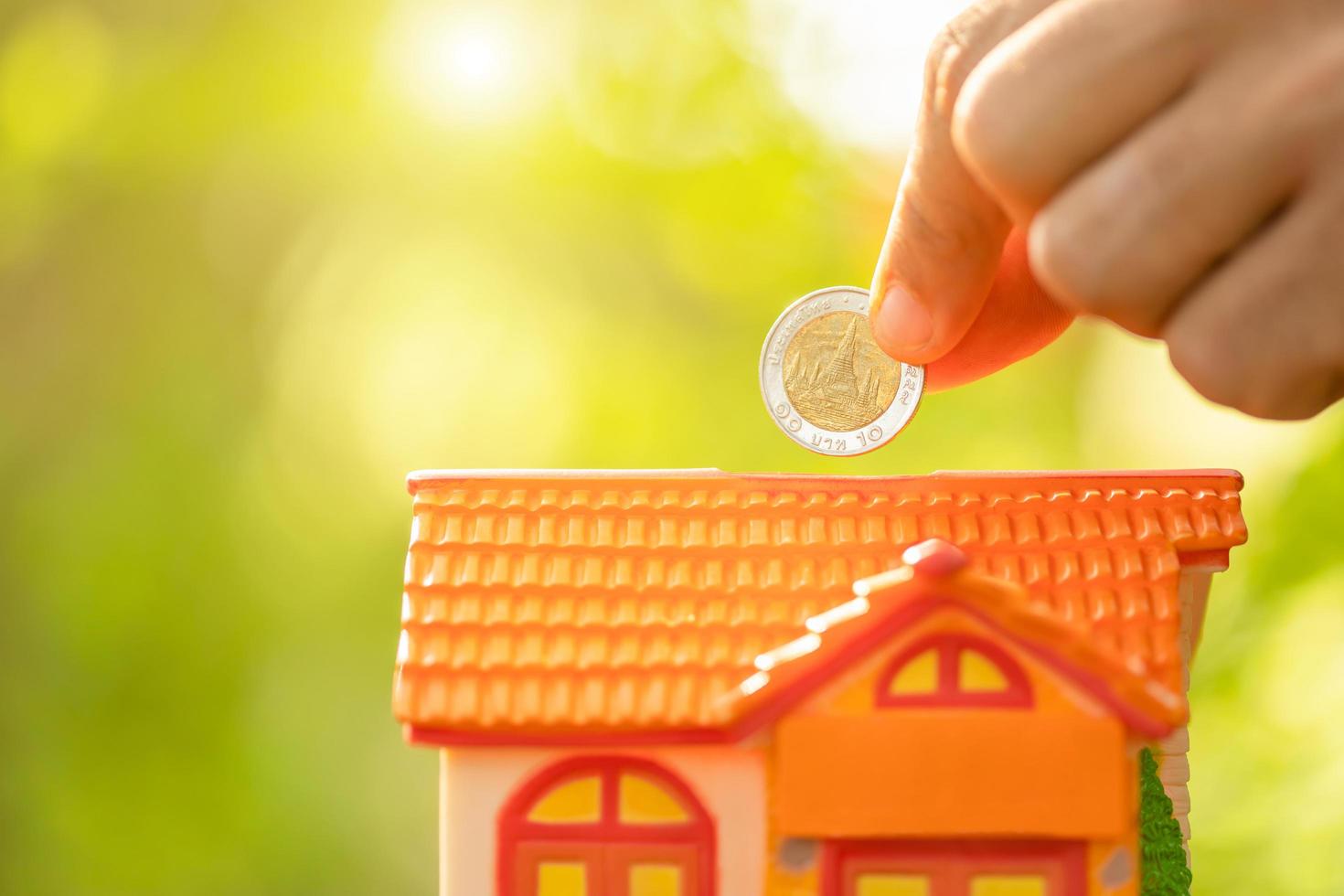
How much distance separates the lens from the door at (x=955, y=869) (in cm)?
128

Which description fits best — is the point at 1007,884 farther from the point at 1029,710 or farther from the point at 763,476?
the point at 763,476

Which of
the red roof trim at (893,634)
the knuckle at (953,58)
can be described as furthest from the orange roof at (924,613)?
the knuckle at (953,58)

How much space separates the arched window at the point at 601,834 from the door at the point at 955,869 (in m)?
0.18

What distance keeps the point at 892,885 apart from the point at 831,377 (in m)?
0.60

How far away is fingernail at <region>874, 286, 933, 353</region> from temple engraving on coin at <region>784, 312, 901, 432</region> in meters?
0.19

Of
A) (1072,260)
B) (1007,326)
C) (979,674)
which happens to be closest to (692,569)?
(979,674)

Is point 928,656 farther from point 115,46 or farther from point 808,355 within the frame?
point 115,46

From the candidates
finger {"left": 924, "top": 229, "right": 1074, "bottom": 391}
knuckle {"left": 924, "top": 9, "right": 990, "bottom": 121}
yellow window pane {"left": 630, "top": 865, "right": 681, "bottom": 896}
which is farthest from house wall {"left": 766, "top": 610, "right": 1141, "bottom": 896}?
knuckle {"left": 924, "top": 9, "right": 990, "bottom": 121}

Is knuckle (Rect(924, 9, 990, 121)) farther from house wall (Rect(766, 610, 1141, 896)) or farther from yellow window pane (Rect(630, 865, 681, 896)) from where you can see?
yellow window pane (Rect(630, 865, 681, 896))

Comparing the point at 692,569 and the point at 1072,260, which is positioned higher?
the point at 1072,260

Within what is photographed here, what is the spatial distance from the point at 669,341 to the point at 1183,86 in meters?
2.61

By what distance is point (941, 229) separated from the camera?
111 cm

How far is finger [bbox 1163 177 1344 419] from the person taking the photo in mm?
694

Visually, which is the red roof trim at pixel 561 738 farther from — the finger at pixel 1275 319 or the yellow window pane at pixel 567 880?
the finger at pixel 1275 319
